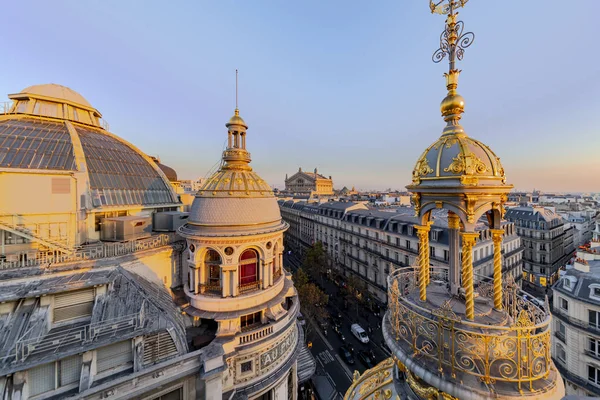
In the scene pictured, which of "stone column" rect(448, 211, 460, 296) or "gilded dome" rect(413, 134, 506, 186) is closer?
"gilded dome" rect(413, 134, 506, 186)

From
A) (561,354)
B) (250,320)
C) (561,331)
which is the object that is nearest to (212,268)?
(250,320)

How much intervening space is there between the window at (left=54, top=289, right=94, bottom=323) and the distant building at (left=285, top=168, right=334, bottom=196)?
12599 centimetres

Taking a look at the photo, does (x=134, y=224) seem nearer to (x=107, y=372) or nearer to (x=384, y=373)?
(x=107, y=372)

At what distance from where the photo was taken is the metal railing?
47.2 ft

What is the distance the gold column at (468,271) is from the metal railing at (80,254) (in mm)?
19473

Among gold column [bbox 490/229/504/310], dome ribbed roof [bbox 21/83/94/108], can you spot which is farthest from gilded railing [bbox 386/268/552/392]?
dome ribbed roof [bbox 21/83/94/108]

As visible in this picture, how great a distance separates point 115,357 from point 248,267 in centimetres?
868

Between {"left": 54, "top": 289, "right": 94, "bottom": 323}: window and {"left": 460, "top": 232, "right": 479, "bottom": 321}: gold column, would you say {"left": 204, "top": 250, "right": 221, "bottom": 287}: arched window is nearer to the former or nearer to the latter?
{"left": 54, "top": 289, "right": 94, "bottom": 323}: window

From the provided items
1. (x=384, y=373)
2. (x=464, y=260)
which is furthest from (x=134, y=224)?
(x=464, y=260)

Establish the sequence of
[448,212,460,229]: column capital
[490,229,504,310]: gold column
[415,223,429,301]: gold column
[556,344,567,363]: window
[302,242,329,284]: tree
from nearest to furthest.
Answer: [490,229,504,310]: gold column → [415,223,429,301]: gold column → [448,212,460,229]: column capital → [556,344,567,363]: window → [302,242,329,284]: tree

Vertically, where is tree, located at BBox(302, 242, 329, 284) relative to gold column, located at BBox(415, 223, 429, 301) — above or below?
below

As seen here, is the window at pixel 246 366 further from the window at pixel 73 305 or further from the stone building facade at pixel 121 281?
the window at pixel 73 305

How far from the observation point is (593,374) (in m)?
20.2

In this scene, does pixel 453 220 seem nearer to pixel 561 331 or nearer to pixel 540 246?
pixel 561 331
